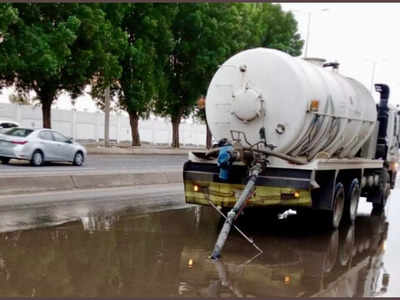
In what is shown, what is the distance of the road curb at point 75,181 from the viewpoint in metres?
13.1

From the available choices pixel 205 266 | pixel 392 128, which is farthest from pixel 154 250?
pixel 392 128

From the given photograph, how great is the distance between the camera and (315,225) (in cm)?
1141

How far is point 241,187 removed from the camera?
31.8ft

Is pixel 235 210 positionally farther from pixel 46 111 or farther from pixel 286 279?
pixel 46 111

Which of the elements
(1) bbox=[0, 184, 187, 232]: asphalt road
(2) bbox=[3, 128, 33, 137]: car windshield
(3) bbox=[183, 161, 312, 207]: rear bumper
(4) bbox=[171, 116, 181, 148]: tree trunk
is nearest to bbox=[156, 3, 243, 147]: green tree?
(4) bbox=[171, 116, 181, 148]: tree trunk

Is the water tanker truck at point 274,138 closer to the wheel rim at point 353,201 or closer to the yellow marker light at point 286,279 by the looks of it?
the wheel rim at point 353,201

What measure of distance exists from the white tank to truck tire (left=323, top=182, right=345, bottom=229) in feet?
2.76

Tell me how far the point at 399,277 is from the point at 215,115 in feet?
15.0

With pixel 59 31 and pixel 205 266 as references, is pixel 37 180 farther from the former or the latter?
pixel 59 31

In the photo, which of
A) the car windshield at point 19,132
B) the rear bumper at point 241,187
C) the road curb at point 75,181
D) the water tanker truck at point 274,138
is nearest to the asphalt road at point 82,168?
the road curb at point 75,181

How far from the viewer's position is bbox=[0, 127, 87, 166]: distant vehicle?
19.9 meters

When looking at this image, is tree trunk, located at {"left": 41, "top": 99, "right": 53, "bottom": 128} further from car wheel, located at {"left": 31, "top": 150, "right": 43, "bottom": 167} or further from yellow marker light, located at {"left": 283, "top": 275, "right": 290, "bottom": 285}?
yellow marker light, located at {"left": 283, "top": 275, "right": 290, "bottom": 285}

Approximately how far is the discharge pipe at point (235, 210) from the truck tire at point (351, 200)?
2.95 m

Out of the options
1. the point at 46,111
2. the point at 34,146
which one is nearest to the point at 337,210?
the point at 34,146
